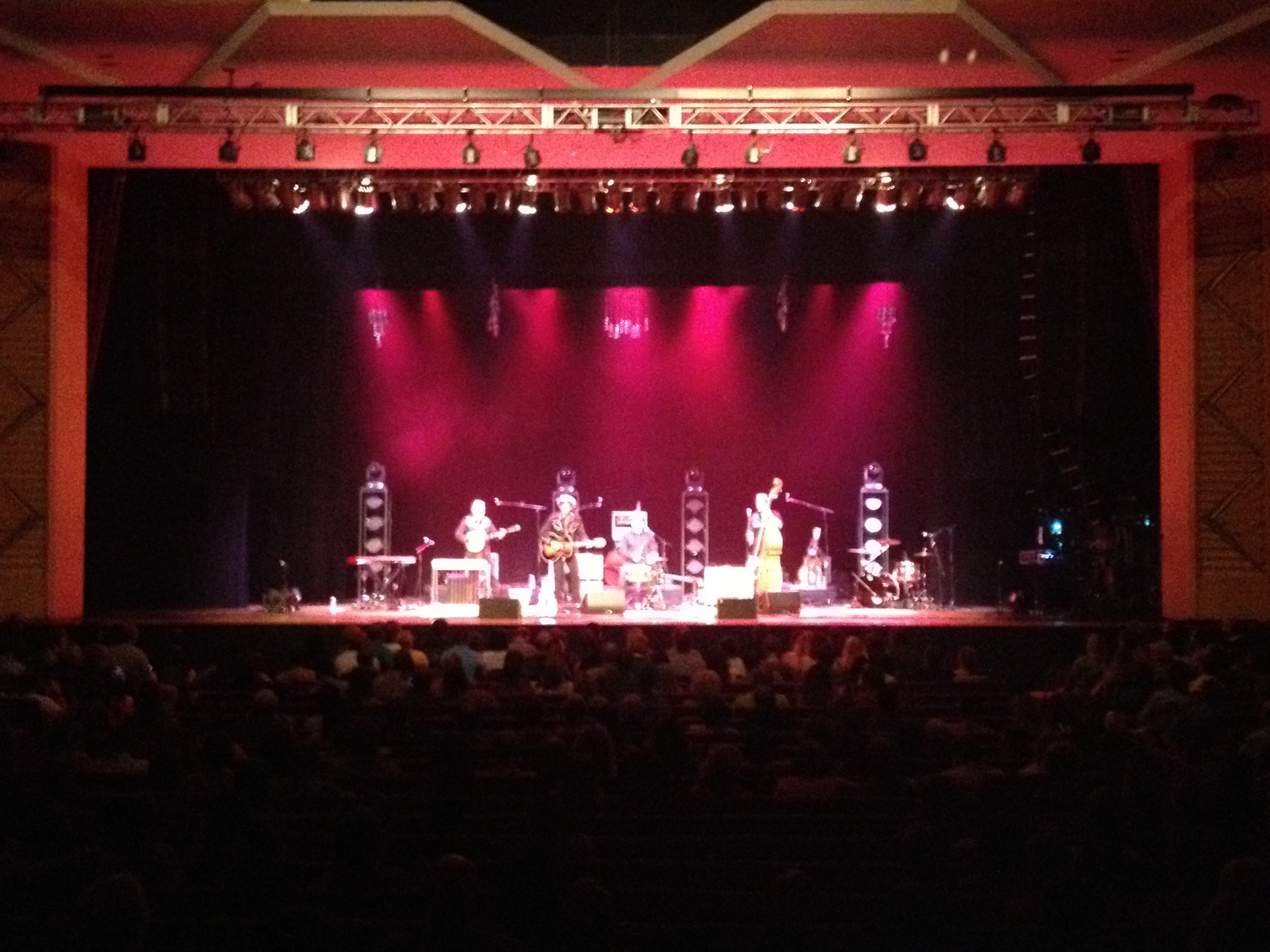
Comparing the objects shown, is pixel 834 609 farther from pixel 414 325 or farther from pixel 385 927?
pixel 385 927

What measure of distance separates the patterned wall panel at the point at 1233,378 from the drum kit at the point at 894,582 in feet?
12.2

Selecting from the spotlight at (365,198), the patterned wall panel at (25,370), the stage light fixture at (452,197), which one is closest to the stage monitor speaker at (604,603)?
Result: the stage light fixture at (452,197)

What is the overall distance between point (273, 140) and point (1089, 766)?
34.5 ft

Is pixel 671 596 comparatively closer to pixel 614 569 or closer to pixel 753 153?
pixel 614 569

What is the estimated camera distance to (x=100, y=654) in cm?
992

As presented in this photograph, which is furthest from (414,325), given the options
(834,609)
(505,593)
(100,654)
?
(100,654)

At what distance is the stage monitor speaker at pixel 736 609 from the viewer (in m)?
15.0

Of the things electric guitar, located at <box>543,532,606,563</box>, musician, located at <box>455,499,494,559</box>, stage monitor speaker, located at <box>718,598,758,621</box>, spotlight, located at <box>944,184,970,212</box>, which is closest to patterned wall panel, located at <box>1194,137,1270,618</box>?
spotlight, located at <box>944,184,970,212</box>

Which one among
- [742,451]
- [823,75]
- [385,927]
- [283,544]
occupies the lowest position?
[385,927]

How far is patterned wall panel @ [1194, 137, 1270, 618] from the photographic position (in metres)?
14.4

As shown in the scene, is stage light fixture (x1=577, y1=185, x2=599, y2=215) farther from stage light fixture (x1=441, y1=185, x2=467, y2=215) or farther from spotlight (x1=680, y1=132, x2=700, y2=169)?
spotlight (x1=680, y1=132, x2=700, y2=169)

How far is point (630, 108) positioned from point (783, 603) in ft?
18.1

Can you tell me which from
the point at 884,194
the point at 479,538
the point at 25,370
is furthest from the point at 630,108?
the point at 25,370

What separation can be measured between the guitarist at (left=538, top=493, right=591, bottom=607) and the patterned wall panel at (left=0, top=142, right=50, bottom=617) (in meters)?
5.23
